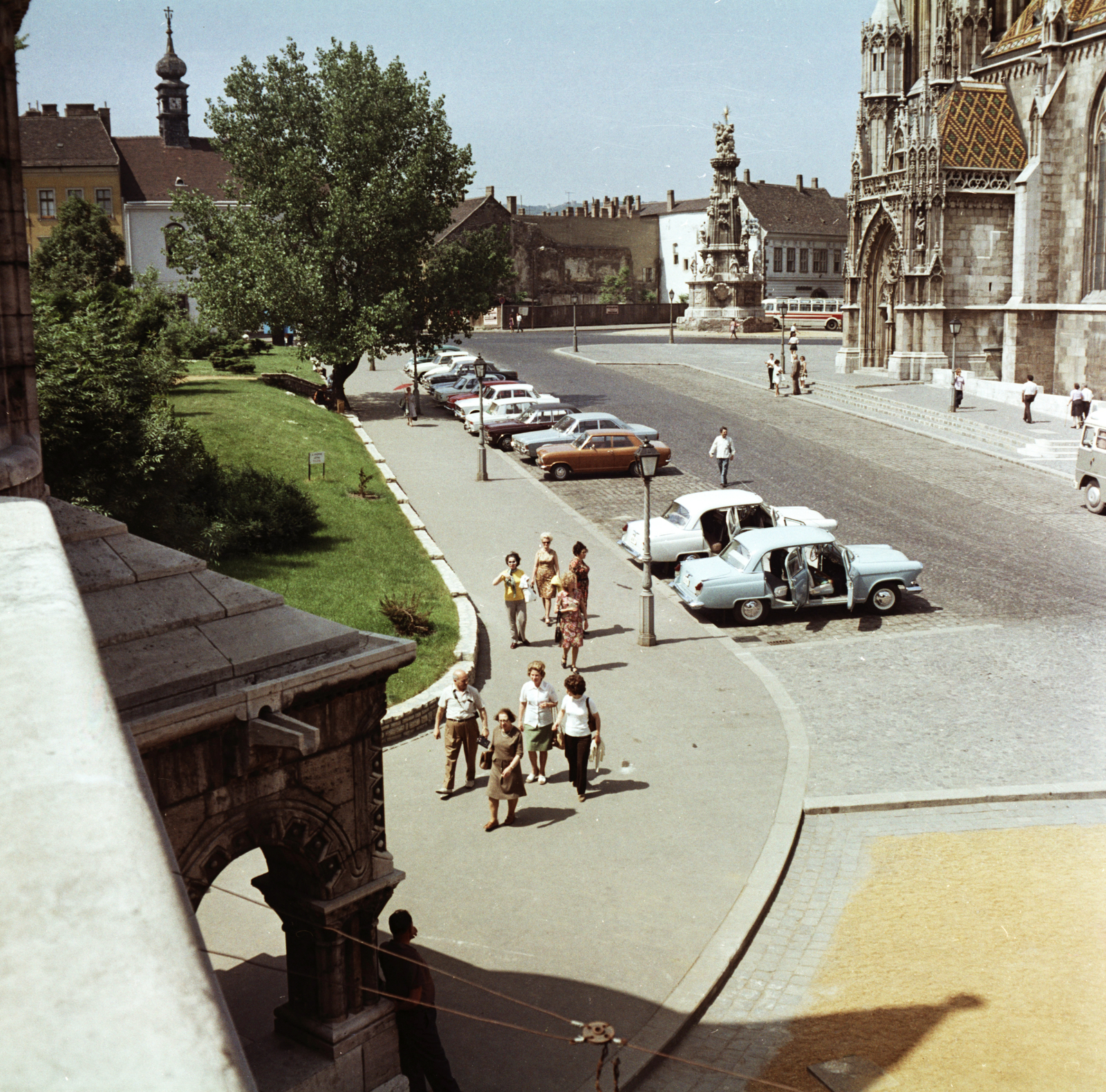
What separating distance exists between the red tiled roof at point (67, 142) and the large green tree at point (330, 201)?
4115 centimetres

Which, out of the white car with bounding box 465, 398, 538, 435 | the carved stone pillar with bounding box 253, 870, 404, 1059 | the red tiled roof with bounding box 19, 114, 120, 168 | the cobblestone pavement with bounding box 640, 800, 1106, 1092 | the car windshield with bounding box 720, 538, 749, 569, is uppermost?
the red tiled roof with bounding box 19, 114, 120, 168

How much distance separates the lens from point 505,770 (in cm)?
1220

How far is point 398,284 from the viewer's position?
41250 mm

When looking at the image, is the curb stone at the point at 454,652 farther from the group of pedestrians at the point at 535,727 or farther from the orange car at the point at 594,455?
the orange car at the point at 594,455

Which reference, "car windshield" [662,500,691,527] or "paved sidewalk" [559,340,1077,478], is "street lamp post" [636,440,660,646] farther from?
"paved sidewalk" [559,340,1077,478]

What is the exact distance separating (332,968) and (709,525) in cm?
1601

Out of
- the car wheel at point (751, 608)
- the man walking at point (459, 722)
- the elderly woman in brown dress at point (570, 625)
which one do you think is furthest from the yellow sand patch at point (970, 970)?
the car wheel at point (751, 608)

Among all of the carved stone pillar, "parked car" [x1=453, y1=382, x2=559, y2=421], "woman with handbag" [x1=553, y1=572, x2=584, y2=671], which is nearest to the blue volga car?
"woman with handbag" [x1=553, y1=572, x2=584, y2=671]

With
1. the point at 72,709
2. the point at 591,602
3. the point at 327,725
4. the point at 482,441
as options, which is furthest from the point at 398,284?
the point at 72,709

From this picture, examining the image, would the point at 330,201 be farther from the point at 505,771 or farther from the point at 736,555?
the point at 505,771

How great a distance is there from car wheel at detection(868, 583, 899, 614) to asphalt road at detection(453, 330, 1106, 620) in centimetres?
103

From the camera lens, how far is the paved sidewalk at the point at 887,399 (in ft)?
116

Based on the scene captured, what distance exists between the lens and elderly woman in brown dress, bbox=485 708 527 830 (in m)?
12.2

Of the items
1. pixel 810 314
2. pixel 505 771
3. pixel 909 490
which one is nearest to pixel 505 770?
pixel 505 771
